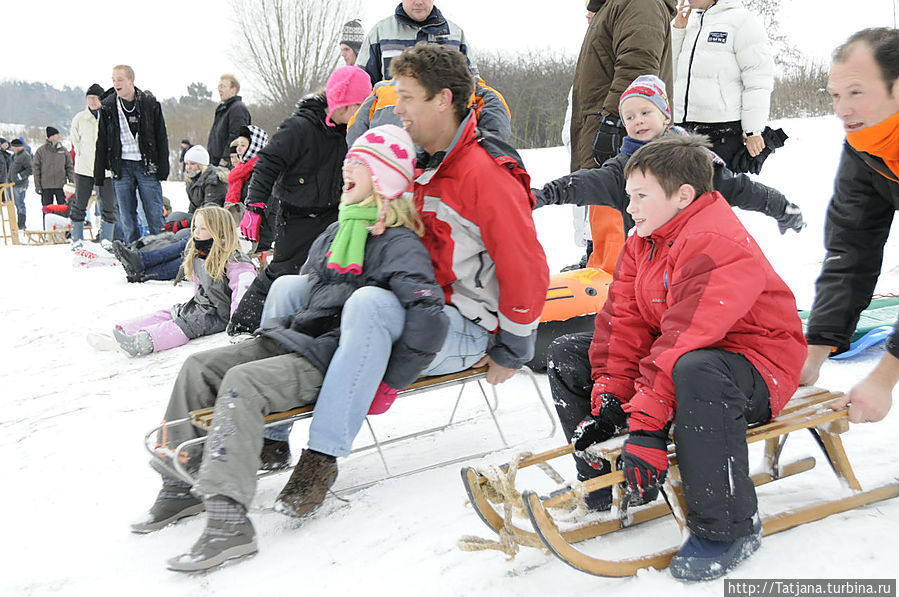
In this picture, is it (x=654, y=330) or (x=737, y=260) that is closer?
(x=737, y=260)

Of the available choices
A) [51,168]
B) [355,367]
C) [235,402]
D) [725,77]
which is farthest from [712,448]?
[51,168]

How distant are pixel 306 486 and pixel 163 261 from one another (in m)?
5.48

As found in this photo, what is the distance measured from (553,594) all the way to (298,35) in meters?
22.8

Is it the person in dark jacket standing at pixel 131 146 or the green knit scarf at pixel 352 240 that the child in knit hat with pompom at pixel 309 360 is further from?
the person in dark jacket standing at pixel 131 146

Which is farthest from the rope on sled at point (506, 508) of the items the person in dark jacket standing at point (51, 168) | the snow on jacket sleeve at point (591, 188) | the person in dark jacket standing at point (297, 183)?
the person in dark jacket standing at point (51, 168)

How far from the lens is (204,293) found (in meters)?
4.99

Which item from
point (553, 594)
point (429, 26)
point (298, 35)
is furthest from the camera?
point (298, 35)

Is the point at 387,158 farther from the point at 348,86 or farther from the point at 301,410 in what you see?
the point at 348,86

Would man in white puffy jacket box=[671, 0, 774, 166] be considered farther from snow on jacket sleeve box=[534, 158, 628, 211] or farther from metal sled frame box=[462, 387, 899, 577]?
metal sled frame box=[462, 387, 899, 577]

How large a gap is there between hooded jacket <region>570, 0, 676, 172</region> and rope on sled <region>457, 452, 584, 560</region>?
96.3 inches

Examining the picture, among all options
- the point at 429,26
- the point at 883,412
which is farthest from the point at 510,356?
the point at 429,26

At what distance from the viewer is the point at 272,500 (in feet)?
8.21

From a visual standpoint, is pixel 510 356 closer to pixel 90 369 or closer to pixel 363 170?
pixel 363 170

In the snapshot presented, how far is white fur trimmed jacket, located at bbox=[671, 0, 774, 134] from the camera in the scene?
12.8 feet
